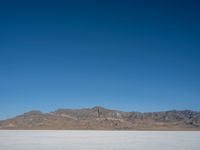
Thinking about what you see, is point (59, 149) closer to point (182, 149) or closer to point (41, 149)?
point (41, 149)

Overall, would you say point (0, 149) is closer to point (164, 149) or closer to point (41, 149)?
point (41, 149)

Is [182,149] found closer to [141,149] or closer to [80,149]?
[141,149]

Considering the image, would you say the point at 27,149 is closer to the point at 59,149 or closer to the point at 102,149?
the point at 59,149

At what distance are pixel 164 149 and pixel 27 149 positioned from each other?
1010cm

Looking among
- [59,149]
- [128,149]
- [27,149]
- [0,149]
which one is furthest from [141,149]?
[0,149]

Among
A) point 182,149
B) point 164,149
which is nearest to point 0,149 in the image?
point 164,149

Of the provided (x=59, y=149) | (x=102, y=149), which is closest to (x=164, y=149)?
(x=102, y=149)

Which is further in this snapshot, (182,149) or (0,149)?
(182,149)

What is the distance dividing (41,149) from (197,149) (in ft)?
37.7

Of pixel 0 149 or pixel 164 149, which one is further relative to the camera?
pixel 164 149

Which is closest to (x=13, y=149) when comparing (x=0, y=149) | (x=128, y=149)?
(x=0, y=149)

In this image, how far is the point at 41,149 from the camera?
21.5m

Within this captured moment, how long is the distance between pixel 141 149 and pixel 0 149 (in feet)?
33.3

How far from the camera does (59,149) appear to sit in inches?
841
